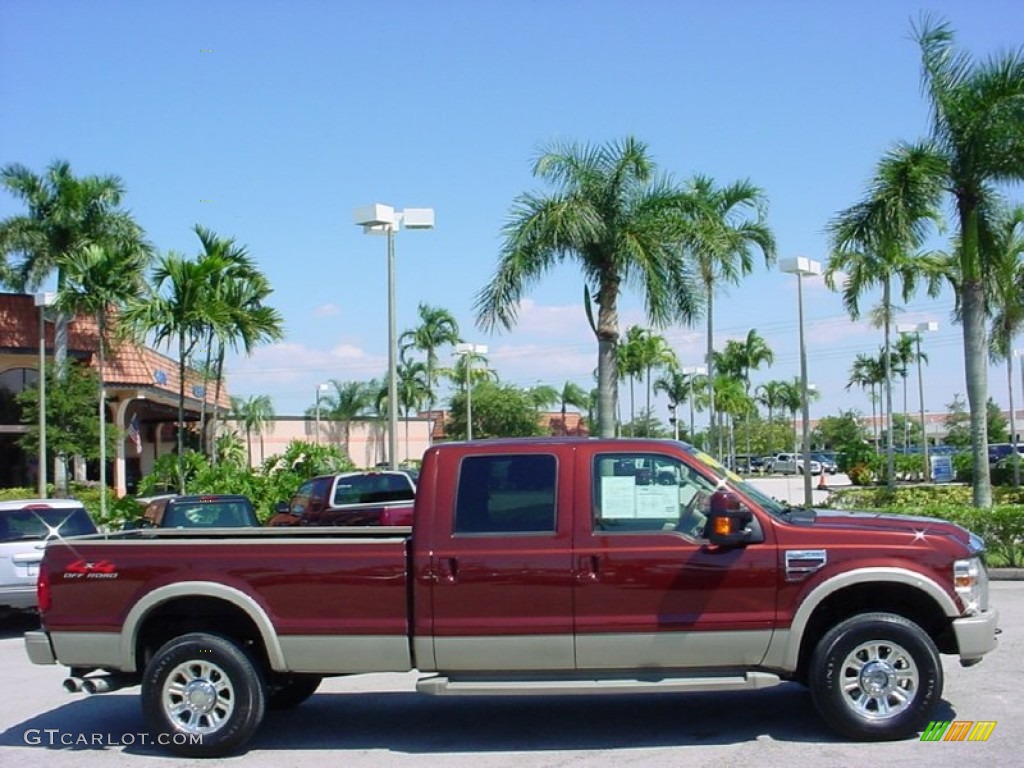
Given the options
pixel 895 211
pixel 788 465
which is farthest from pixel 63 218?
pixel 788 465

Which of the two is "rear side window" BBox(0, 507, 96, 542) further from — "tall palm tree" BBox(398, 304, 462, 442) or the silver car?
"tall palm tree" BBox(398, 304, 462, 442)

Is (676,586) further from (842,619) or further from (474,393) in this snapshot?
(474,393)

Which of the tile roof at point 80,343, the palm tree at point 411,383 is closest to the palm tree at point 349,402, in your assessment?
the palm tree at point 411,383

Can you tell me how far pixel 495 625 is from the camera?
740 cm

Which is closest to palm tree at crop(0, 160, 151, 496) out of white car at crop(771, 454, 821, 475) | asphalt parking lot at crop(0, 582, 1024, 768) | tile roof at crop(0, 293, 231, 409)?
tile roof at crop(0, 293, 231, 409)

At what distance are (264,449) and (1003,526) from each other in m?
57.0

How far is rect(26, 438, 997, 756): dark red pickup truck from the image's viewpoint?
24.1 ft

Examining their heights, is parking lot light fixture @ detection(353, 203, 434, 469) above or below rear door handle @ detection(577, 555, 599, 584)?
above

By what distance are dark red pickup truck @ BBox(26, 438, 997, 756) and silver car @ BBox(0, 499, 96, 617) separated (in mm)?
6271

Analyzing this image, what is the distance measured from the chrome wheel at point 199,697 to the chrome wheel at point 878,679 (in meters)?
4.08

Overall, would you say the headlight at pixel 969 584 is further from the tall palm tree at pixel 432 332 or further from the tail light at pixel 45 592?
the tall palm tree at pixel 432 332

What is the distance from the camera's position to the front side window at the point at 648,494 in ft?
24.7

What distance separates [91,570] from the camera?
782 cm

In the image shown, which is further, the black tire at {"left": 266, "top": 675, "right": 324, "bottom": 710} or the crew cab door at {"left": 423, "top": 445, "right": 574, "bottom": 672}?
the black tire at {"left": 266, "top": 675, "right": 324, "bottom": 710}
